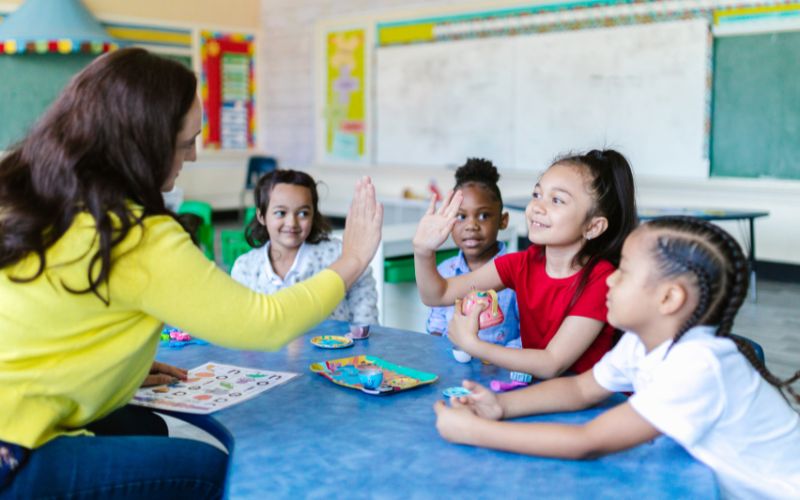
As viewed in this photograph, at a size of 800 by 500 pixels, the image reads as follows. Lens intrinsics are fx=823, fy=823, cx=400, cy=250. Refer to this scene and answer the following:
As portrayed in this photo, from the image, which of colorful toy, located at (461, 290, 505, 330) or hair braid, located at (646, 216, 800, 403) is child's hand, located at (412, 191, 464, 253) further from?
hair braid, located at (646, 216, 800, 403)

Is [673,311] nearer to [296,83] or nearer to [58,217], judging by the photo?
[58,217]

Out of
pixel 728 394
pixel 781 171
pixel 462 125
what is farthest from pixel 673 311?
pixel 462 125

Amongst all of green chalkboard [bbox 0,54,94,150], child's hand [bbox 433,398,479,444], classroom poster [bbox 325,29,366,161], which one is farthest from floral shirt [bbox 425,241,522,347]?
green chalkboard [bbox 0,54,94,150]

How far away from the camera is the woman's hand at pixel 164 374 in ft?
5.15

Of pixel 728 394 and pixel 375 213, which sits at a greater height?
pixel 375 213

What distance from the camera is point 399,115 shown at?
844cm

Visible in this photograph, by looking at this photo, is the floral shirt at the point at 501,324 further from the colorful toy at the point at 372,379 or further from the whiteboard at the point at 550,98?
the whiteboard at the point at 550,98

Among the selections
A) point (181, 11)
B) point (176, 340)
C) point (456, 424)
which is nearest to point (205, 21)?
point (181, 11)

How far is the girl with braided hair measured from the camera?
3.67 ft

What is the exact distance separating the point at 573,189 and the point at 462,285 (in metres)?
0.39

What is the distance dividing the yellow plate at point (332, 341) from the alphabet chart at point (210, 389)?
0.71 feet

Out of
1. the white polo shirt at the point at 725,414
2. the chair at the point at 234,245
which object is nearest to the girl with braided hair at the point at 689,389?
the white polo shirt at the point at 725,414

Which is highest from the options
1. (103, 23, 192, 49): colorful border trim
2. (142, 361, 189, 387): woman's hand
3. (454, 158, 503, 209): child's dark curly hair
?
(103, 23, 192, 49): colorful border trim

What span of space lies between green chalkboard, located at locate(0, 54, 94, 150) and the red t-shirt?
7291 mm
